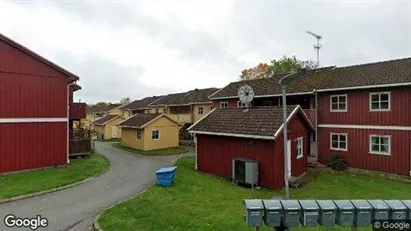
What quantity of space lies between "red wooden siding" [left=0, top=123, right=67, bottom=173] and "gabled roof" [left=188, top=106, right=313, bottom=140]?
30.1 feet

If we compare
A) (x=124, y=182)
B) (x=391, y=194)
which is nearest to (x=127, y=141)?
(x=124, y=182)

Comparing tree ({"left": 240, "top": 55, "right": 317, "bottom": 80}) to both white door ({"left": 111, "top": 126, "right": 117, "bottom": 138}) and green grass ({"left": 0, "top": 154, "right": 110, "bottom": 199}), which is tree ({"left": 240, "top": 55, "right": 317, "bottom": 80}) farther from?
green grass ({"left": 0, "top": 154, "right": 110, "bottom": 199})

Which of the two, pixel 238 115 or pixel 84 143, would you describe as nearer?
pixel 238 115

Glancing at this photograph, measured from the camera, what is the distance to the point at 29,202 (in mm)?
12008

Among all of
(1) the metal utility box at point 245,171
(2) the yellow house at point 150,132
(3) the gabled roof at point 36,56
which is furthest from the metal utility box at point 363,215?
(2) the yellow house at point 150,132

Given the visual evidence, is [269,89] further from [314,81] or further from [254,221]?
[254,221]

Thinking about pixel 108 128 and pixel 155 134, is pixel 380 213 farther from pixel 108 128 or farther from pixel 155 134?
pixel 108 128

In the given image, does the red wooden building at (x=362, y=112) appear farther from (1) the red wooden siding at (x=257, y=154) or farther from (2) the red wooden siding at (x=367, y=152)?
(1) the red wooden siding at (x=257, y=154)

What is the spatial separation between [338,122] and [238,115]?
8289 millimetres

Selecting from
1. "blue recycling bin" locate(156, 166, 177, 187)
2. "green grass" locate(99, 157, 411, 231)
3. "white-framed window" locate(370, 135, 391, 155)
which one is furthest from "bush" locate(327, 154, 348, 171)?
"blue recycling bin" locate(156, 166, 177, 187)

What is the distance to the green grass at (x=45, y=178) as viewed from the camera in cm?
1343

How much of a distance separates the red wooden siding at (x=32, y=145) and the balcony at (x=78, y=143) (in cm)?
276

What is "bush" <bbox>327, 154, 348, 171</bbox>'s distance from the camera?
800 inches

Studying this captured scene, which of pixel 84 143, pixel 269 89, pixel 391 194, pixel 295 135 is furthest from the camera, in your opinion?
pixel 269 89
